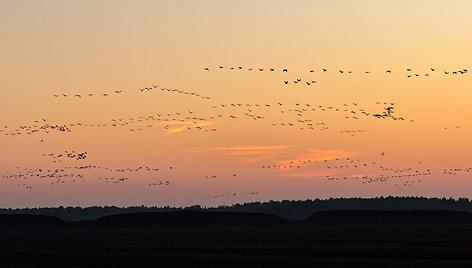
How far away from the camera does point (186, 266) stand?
8400 centimetres

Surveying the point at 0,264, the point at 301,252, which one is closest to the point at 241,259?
the point at 301,252

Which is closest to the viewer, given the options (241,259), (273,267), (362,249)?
(273,267)

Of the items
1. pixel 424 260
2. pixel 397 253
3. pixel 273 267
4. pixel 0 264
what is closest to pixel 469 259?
pixel 424 260

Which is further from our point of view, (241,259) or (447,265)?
(241,259)

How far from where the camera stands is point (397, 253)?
342ft

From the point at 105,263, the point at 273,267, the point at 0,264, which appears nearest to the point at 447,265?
the point at 273,267

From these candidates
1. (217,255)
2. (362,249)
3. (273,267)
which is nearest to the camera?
(273,267)

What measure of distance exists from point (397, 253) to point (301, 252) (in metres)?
10.9

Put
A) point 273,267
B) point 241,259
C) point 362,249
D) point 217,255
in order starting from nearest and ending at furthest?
point 273,267
point 241,259
point 217,255
point 362,249

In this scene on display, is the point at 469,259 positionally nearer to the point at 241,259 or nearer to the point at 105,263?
the point at 241,259

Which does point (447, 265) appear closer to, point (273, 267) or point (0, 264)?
point (273, 267)

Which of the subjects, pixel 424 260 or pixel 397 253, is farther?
pixel 397 253

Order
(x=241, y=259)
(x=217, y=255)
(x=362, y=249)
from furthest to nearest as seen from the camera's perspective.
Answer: (x=362, y=249)
(x=217, y=255)
(x=241, y=259)

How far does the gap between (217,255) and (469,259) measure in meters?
26.5
